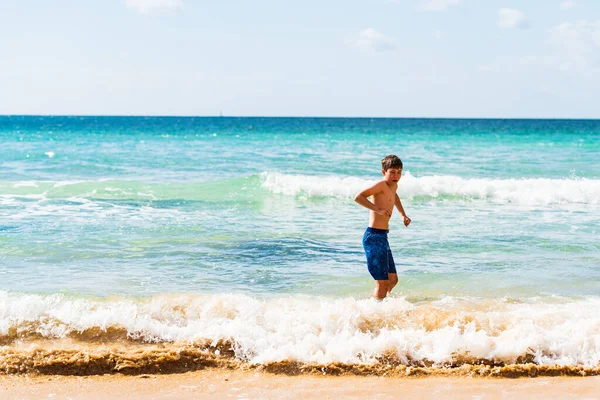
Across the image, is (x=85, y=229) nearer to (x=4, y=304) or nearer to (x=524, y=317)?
(x=4, y=304)

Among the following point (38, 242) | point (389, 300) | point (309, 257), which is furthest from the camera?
point (38, 242)

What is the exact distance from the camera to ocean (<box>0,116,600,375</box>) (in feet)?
16.8

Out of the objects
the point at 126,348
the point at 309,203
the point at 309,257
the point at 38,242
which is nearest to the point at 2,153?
the point at 309,203

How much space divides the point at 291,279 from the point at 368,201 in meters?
2.07

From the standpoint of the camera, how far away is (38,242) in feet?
30.7

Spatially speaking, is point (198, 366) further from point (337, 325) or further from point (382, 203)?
point (382, 203)

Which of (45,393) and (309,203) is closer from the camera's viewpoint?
(45,393)

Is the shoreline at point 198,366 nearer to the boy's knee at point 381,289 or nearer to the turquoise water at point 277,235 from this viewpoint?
the boy's knee at point 381,289

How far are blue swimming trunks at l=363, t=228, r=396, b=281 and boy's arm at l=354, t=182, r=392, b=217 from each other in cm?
24

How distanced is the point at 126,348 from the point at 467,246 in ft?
19.1

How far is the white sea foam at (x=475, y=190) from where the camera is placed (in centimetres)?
1487

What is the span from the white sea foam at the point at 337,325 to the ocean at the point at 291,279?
0.05 feet

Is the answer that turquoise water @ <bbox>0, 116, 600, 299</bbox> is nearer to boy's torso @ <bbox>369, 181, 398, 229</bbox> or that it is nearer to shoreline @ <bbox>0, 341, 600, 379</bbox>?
boy's torso @ <bbox>369, 181, 398, 229</bbox>

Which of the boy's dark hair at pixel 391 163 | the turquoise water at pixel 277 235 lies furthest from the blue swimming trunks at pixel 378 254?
the turquoise water at pixel 277 235
